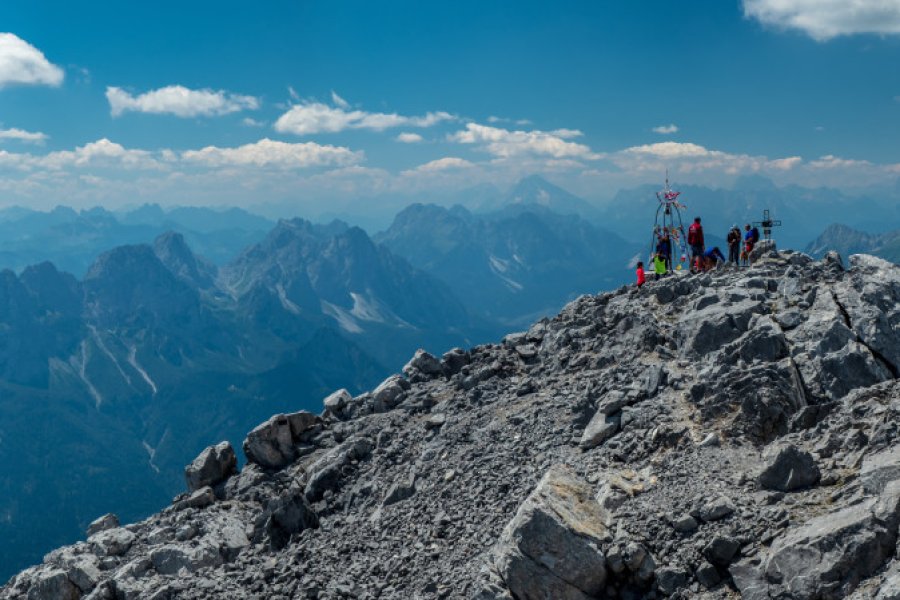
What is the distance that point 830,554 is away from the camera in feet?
52.1

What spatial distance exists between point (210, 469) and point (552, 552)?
27.8m

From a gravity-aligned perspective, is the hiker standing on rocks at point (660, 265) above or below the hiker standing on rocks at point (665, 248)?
below

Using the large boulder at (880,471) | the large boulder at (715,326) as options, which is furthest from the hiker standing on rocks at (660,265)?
the large boulder at (880,471)

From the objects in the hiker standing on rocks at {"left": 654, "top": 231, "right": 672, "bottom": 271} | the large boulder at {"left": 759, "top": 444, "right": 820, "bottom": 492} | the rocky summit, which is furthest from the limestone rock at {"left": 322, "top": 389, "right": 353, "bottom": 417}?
the large boulder at {"left": 759, "top": 444, "right": 820, "bottom": 492}

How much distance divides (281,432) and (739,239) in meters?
31.2

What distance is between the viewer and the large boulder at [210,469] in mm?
40375

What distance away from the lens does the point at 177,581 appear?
1117 inches

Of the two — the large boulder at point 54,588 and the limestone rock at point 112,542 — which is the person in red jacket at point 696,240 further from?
the large boulder at point 54,588

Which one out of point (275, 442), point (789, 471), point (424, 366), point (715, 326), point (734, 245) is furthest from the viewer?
point (424, 366)

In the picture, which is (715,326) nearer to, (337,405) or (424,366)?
(424,366)

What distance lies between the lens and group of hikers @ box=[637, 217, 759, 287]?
41375 mm

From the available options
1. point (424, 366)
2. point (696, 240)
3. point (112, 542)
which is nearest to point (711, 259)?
point (696, 240)

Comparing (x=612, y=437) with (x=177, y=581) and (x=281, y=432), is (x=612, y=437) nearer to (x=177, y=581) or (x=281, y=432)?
(x=177, y=581)

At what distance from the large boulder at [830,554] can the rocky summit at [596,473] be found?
0.05 meters
